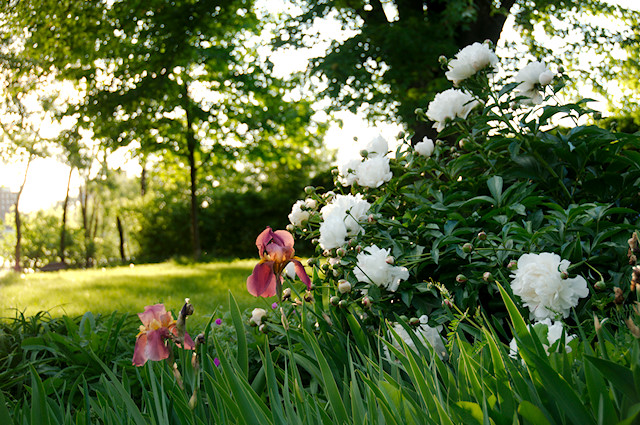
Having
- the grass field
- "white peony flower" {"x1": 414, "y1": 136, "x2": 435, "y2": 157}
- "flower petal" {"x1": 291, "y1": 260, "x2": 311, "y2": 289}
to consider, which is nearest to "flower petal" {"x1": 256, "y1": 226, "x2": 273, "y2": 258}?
"flower petal" {"x1": 291, "y1": 260, "x2": 311, "y2": 289}

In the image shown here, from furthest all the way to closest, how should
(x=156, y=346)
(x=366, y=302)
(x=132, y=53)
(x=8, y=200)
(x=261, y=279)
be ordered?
(x=8, y=200) < (x=132, y=53) < (x=366, y=302) < (x=261, y=279) < (x=156, y=346)

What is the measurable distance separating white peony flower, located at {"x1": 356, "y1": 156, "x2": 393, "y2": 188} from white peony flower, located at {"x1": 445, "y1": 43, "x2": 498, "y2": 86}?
0.53 meters

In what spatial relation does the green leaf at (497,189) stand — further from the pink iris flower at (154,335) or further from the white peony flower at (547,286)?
the pink iris flower at (154,335)

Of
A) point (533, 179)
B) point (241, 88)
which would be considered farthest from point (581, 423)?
point (241, 88)

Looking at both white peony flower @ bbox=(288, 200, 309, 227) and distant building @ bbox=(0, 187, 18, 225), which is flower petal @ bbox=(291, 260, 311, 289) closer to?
white peony flower @ bbox=(288, 200, 309, 227)

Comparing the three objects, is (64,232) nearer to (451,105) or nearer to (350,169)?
(350,169)

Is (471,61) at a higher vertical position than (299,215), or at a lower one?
higher

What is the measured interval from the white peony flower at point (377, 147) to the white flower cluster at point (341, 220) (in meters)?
0.37

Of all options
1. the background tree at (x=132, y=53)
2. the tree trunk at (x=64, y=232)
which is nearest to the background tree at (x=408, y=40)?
the background tree at (x=132, y=53)

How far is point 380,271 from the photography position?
2166 mm

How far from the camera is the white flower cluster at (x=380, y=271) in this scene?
85.1 inches

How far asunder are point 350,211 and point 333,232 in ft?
0.55

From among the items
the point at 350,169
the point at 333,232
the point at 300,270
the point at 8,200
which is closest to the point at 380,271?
the point at 333,232

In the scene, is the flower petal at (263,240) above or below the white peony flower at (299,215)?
below
